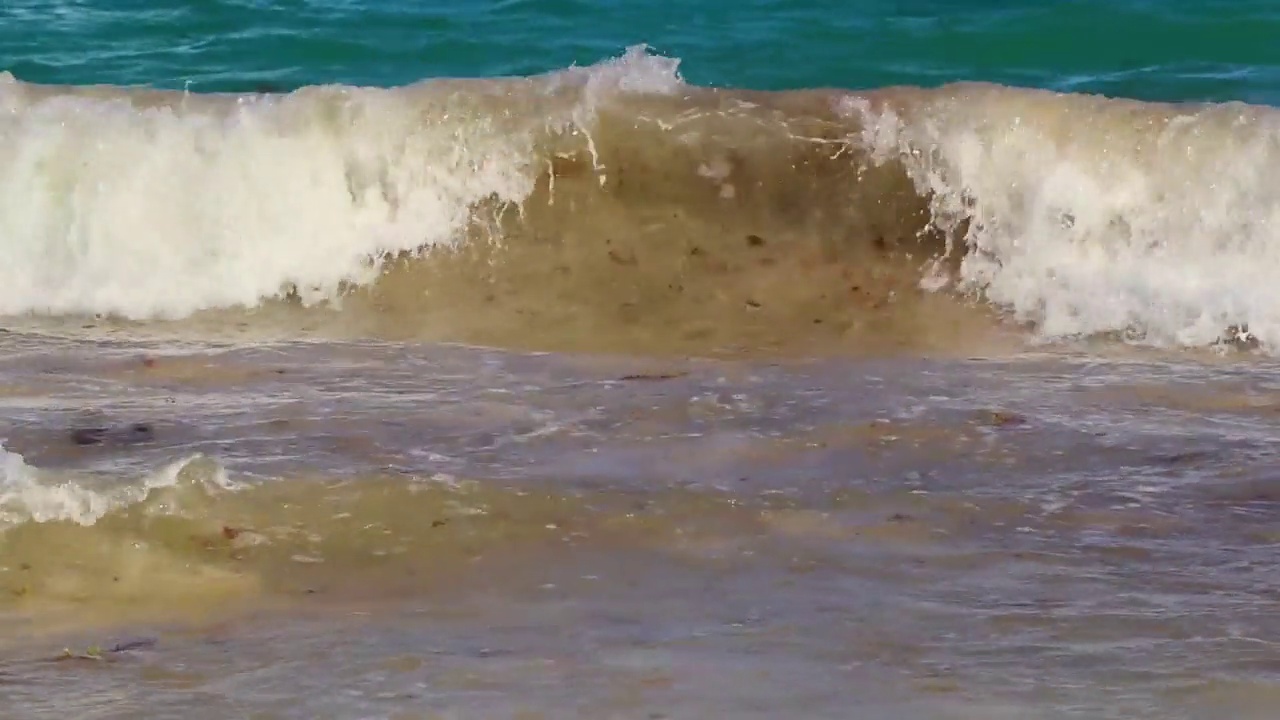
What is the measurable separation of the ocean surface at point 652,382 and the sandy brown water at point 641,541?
0.01 meters

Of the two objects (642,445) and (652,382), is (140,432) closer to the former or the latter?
(642,445)

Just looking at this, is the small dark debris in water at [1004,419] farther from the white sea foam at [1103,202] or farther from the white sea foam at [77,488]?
the white sea foam at [77,488]

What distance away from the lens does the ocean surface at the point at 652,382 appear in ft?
9.90

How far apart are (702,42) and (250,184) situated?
3.79 m

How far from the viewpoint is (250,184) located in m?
6.97

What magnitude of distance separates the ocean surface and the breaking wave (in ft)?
0.06

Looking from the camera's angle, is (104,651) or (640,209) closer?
(104,651)

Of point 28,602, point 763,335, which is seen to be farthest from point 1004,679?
point 763,335

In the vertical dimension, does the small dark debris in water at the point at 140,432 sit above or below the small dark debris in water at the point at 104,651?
above

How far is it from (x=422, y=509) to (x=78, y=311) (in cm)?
324

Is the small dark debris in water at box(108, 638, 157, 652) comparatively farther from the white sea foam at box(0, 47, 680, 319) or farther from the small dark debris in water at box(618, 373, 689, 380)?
the white sea foam at box(0, 47, 680, 319)

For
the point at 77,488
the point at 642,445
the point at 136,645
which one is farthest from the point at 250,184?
the point at 136,645

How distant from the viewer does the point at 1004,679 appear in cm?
280

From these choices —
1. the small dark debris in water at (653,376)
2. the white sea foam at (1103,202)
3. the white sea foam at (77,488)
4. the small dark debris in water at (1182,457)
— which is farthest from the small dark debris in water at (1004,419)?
the white sea foam at (77,488)
